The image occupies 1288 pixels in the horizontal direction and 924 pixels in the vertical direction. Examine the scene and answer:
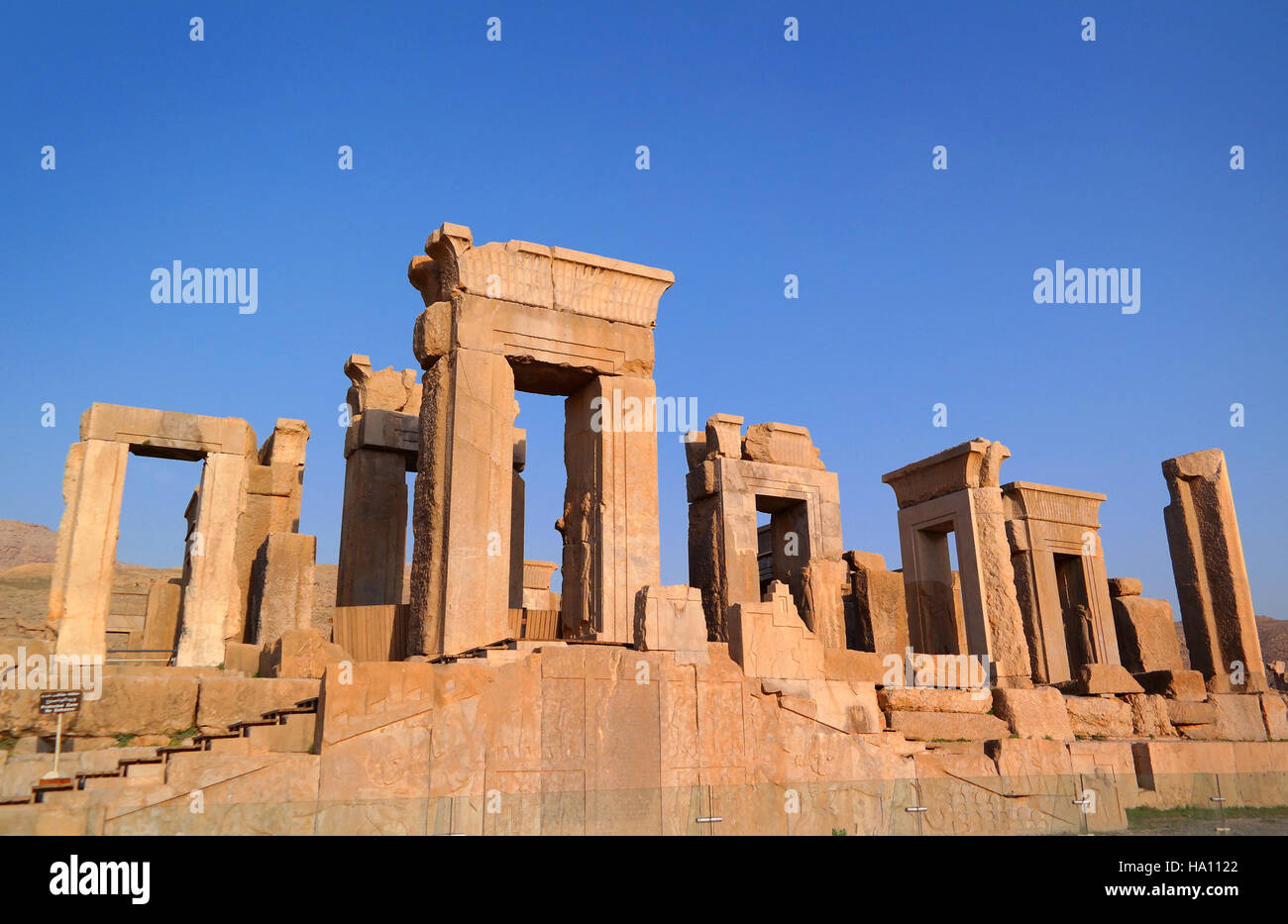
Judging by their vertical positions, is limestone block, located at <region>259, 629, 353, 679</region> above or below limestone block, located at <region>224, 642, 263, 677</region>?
below

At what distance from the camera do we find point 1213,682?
1475 cm

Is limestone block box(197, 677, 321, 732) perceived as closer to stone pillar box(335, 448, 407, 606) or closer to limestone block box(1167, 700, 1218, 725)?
stone pillar box(335, 448, 407, 606)

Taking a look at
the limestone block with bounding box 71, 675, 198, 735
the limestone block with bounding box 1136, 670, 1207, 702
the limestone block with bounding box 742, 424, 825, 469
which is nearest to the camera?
the limestone block with bounding box 71, 675, 198, 735

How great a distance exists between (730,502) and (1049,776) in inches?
280

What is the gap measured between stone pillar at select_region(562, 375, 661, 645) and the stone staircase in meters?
3.63

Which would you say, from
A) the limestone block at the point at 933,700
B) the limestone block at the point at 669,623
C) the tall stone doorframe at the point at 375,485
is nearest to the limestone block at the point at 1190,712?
the limestone block at the point at 933,700

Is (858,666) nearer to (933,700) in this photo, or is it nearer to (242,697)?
(933,700)

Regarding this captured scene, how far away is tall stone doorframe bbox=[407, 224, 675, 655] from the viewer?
997 centimetres

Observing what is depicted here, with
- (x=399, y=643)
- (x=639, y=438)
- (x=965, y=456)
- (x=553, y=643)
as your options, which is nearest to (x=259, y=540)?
(x=399, y=643)

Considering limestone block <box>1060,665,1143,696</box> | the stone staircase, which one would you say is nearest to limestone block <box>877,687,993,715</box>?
limestone block <box>1060,665,1143,696</box>

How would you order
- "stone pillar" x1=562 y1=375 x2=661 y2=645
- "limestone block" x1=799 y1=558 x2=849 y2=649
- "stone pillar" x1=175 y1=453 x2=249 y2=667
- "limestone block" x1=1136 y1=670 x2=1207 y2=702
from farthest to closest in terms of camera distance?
"limestone block" x1=799 y1=558 x2=849 y2=649 < "limestone block" x1=1136 y1=670 x2=1207 y2=702 < "stone pillar" x1=175 y1=453 x2=249 y2=667 < "stone pillar" x1=562 y1=375 x2=661 y2=645

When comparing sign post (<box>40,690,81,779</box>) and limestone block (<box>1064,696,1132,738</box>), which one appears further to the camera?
limestone block (<box>1064,696,1132,738</box>)

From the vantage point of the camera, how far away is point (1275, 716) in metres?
14.2

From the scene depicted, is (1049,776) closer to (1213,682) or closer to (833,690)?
(833,690)
